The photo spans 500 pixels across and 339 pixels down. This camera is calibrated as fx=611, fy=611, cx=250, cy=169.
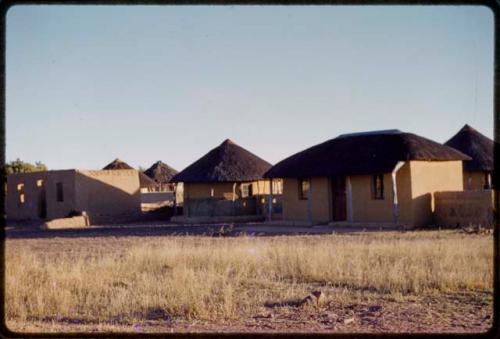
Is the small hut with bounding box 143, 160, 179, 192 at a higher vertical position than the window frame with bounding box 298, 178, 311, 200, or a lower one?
higher

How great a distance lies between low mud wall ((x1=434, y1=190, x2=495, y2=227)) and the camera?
17609mm

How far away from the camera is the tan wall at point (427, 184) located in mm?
19344

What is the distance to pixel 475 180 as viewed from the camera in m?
27.5

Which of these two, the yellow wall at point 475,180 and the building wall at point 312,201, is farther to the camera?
the yellow wall at point 475,180

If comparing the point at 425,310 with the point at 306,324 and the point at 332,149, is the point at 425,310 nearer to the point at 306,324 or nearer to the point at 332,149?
the point at 306,324

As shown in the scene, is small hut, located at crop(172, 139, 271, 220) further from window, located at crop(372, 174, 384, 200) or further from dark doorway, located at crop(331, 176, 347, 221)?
window, located at crop(372, 174, 384, 200)

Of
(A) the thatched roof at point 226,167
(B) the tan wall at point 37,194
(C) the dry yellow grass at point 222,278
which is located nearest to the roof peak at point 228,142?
(A) the thatched roof at point 226,167

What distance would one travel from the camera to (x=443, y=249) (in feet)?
38.2

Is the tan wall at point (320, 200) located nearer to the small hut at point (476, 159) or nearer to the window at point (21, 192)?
the small hut at point (476, 159)

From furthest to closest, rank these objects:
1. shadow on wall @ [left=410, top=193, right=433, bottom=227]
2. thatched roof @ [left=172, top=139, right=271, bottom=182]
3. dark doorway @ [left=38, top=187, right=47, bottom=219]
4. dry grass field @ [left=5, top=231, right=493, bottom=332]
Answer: dark doorway @ [left=38, top=187, right=47, bottom=219] < thatched roof @ [left=172, top=139, right=271, bottom=182] < shadow on wall @ [left=410, top=193, right=433, bottom=227] < dry grass field @ [left=5, top=231, right=493, bottom=332]

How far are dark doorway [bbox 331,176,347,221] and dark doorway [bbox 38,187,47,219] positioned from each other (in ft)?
47.9

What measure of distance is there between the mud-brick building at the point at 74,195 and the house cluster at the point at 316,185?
5 centimetres

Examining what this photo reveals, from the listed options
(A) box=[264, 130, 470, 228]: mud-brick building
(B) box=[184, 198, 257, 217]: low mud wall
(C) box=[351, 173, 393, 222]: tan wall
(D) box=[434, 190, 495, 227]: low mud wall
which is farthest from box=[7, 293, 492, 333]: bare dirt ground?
(B) box=[184, 198, 257, 217]: low mud wall

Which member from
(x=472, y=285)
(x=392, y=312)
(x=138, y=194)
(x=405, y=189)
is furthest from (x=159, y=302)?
(x=138, y=194)
